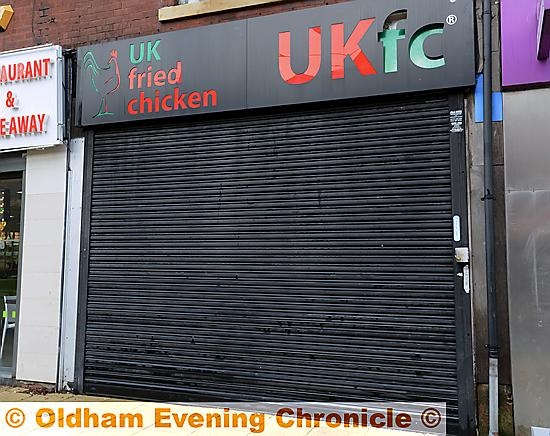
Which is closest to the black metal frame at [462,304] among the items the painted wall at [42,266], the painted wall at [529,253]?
the painted wall at [529,253]

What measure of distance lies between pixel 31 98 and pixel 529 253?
20.2 feet

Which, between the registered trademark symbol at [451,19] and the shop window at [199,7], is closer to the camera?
the registered trademark symbol at [451,19]

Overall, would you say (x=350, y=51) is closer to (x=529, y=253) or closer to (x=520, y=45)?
(x=520, y=45)

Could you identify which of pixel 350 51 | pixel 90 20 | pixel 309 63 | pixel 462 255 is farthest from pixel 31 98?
pixel 462 255

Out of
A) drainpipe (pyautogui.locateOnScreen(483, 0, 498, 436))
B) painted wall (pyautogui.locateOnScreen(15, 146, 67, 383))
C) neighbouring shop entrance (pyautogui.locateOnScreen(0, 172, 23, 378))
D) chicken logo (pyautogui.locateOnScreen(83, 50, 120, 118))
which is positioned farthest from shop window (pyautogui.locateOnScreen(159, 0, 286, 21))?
neighbouring shop entrance (pyautogui.locateOnScreen(0, 172, 23, 378))

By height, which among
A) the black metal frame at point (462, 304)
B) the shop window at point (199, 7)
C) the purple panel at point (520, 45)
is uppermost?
the shop window at point (199, 7)

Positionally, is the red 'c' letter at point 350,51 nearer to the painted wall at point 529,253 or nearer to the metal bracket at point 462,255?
the painted wall at point 529,253

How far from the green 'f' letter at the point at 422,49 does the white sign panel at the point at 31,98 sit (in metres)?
4.36

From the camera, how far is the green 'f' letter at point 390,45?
211 inches

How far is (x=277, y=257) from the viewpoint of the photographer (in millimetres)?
5734

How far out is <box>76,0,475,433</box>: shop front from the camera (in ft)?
17.0

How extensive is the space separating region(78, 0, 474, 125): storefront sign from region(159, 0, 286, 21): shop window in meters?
0.25

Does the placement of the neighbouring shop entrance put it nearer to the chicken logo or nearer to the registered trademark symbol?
the chicken logo

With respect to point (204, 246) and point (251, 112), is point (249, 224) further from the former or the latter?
point (251, 112)
